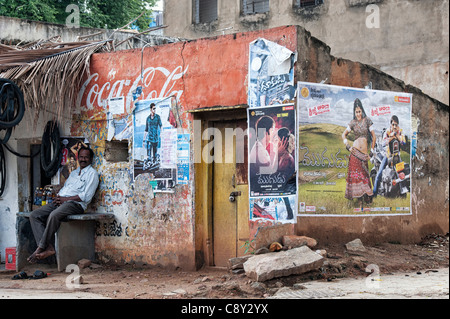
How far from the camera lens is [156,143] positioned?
32.9 ft

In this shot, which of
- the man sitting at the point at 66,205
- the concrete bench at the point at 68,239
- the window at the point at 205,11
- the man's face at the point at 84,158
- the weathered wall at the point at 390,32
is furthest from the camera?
the window at the point at 205,11

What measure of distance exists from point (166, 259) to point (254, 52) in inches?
128

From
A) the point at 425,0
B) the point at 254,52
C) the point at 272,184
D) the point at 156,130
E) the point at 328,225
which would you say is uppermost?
the point at 425,0

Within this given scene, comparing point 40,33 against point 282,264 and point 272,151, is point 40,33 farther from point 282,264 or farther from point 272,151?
point 282,264

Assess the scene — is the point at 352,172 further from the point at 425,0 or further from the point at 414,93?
the point at 425,0

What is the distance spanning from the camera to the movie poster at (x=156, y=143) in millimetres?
9859

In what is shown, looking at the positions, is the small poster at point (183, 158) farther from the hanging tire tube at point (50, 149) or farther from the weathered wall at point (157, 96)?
the hanging tire tube at point (50, 149)

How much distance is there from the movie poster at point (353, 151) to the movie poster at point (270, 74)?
0.70 feet

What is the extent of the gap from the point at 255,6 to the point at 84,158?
24.7 ft

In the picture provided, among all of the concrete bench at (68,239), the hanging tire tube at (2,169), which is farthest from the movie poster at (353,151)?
the hanging tire tube at (2,169)

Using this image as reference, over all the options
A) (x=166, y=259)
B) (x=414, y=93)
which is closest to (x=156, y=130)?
(x=166, y=259)

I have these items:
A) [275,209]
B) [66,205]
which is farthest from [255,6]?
[275,209]

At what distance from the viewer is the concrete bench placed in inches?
401
